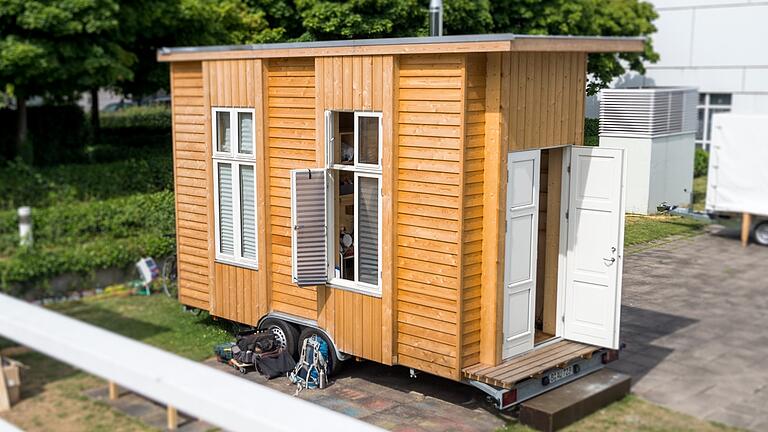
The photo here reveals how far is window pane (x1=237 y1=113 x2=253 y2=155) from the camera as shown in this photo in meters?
7.45

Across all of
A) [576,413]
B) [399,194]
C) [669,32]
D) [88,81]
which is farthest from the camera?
[88,81]

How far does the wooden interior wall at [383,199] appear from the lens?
6316 mm

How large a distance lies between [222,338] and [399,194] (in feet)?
8.13

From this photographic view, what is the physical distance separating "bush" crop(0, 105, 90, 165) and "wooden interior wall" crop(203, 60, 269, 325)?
1.28 metres

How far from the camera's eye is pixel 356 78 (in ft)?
21.1

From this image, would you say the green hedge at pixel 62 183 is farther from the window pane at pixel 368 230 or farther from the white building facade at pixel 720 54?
the white building facade at pixel 720 54

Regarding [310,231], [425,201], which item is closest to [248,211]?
[310,231]

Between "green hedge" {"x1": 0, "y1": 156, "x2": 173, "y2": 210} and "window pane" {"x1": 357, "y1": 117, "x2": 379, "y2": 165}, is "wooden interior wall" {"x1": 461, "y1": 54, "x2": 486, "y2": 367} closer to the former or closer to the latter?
"window pane" {"x1": 357, "y1": 117, "x2": 379, "y2": 165}

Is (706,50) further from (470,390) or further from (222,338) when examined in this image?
(222,338)

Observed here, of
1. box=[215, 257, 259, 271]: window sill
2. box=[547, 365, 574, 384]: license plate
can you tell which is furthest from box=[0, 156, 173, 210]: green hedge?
box=[547, 365, 574, 384]: license plate

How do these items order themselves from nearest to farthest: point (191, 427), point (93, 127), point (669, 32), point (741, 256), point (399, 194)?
point (191, 427)
point (741, 256)
point (669, 32)
point (399, 194)
point (93, 127)

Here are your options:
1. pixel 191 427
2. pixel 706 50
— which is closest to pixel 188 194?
pixel 706 50

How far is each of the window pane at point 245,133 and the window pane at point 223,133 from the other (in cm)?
10

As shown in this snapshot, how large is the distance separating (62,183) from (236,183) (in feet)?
8.95
